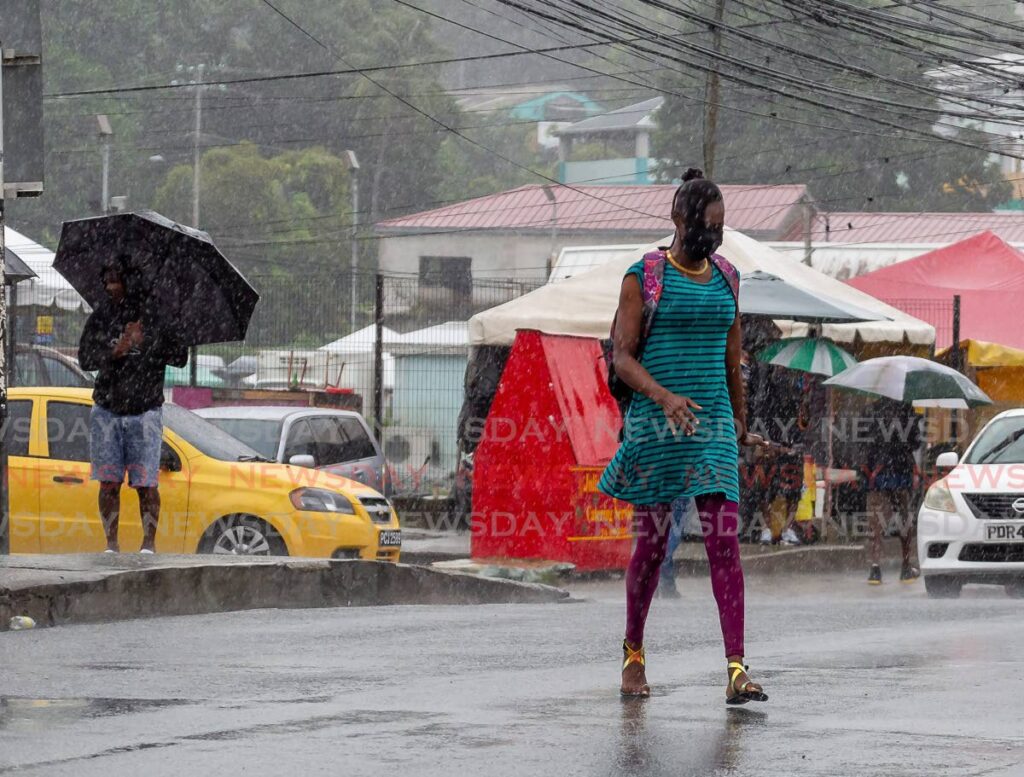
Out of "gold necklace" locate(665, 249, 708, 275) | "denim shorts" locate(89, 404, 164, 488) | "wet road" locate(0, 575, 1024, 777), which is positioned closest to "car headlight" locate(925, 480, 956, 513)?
"wet road" locate(0, 575, 1024, 777)

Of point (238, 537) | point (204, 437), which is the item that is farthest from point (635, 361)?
point (204, 437)

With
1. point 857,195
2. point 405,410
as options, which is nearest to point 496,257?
point 857,195

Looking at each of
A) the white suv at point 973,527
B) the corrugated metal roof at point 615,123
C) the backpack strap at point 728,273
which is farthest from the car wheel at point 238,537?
the corrugated metal roof at point 615,123

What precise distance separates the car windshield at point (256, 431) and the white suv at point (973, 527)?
635cm

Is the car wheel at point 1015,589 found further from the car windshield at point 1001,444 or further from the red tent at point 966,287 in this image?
the red tent at point 966,287

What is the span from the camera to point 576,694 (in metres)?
6.29

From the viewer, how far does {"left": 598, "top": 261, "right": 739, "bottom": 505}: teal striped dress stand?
20.3 feet

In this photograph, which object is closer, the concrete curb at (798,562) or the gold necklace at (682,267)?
the gold necklace at (682,267)

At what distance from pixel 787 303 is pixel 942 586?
12.0 ft

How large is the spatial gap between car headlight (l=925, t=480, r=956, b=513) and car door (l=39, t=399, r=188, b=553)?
5.82 metres

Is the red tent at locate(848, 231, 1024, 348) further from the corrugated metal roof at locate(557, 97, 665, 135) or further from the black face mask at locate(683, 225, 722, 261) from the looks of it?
the corrugated metal roof at locate(557, 97, 665, 135)

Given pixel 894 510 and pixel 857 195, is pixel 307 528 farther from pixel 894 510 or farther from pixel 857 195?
pixel 857 195

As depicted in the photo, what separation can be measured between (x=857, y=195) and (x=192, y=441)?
52354 millimetres

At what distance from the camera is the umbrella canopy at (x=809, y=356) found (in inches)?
773
